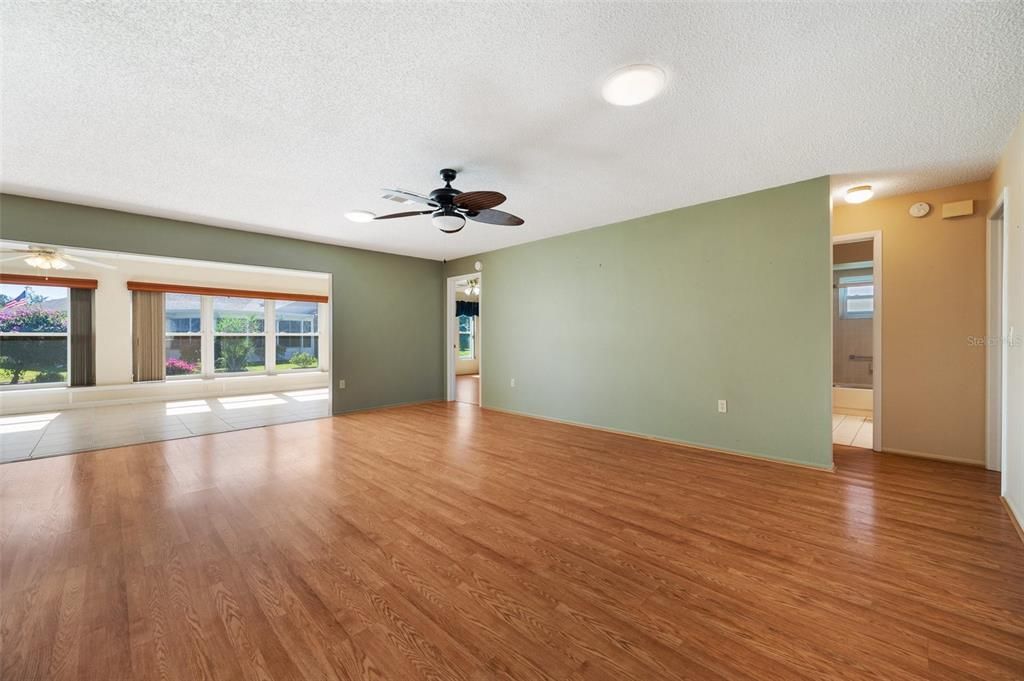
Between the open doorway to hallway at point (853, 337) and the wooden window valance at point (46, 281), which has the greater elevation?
the wooden window valance at point (46, 281)

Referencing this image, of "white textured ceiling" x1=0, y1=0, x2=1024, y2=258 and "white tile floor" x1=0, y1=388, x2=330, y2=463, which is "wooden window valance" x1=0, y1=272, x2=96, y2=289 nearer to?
"white tile floor" x1=0, y1=388, x2=330, y2=463

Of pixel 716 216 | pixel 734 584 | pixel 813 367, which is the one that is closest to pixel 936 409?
pixel 813 367

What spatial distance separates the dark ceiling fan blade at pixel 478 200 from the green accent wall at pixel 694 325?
2.24m

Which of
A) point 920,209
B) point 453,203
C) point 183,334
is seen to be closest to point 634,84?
point 453,203

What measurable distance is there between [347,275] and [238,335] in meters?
4.01

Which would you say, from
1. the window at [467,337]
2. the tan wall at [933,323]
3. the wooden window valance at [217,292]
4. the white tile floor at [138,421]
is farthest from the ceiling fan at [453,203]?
the window at [467,337]

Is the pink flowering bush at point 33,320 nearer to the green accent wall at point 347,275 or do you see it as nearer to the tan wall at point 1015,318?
the green accent wall at point 347,275

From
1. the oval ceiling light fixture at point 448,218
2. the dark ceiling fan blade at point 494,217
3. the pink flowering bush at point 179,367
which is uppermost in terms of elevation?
the dark ceiling fan blade at point 494,217

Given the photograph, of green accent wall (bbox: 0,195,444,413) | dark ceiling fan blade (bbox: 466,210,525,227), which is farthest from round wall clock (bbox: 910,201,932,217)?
green accent wall (bbox: 0,195,444,413)

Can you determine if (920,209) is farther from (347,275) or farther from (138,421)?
(138,421)

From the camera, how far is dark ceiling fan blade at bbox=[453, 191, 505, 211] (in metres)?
2.73

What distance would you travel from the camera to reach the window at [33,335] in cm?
602

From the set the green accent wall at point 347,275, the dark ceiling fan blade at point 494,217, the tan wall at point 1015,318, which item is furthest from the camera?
the green accent wall at point 347,275

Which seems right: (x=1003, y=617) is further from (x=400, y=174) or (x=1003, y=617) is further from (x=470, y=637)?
(x=400, y=174)
